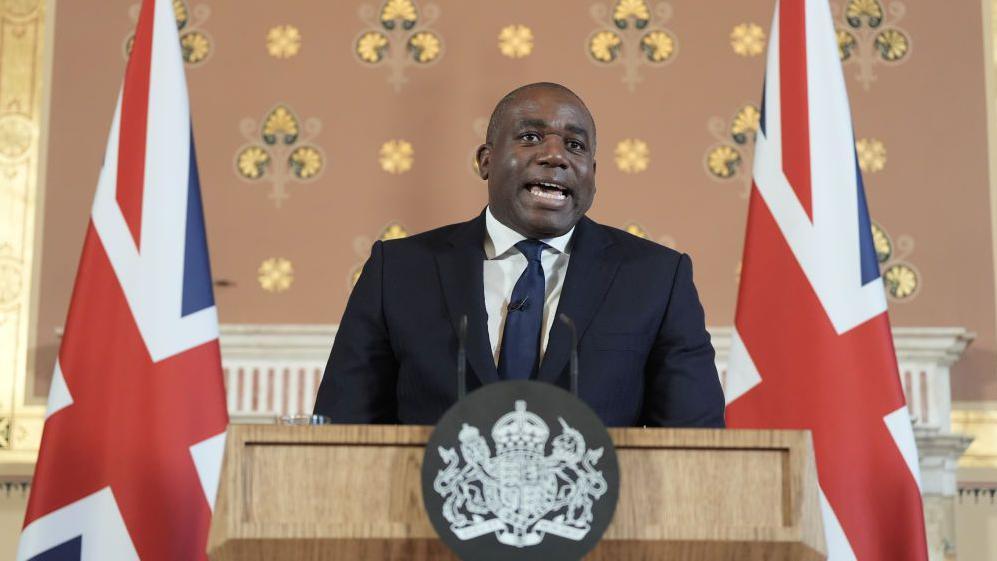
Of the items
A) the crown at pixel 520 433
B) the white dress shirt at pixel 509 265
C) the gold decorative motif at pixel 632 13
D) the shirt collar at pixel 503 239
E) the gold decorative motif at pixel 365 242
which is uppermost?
the gold decorative motif at pixel 632 13

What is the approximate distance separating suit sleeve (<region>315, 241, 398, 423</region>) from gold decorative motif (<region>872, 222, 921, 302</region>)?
2.27 m

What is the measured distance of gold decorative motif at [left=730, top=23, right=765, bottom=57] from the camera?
4086 mm

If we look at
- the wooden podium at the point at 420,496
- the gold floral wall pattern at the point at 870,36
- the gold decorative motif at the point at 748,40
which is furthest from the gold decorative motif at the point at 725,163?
the wooden podium at the point at 420,496

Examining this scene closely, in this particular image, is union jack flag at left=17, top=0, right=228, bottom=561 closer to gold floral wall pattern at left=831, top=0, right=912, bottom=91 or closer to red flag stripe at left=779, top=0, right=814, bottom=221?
red flag stripe at left=779, top=0, right=814, bottom=221

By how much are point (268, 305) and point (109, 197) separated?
2.94 ft

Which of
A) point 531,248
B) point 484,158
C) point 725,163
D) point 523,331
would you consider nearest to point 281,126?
point 725,163

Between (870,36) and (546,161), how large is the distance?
2.49m

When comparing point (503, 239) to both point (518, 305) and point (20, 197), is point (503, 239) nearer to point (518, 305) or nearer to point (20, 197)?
point (518, 305)

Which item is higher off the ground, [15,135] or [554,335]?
[15,135]

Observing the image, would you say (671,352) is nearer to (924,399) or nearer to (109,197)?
(109,197)

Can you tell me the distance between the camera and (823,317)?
305 centimetres

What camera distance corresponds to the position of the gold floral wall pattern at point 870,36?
4.06 meters

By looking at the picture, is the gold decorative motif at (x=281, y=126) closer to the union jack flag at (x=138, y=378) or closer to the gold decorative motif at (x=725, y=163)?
the union jack flag at (x=138, y=378)

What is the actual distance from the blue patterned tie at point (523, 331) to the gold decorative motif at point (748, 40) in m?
2.37
